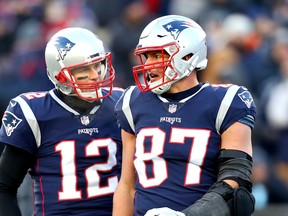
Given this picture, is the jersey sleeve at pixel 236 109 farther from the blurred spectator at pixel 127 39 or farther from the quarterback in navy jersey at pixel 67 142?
the blurred spectator at pixel 127 39

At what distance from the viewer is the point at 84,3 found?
13.7 m

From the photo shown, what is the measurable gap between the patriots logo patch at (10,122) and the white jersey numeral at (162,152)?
0.79m

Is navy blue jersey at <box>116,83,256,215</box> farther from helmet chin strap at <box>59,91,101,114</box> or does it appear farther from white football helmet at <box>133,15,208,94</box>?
helmet chin strap at <box>59,91,101,114</box>

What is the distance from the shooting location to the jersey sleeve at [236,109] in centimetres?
519

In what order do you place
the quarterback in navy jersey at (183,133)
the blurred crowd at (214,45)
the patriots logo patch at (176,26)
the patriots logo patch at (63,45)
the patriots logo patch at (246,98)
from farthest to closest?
the blurred crowd at (214,45), the patriots logo patch at (63,45), the patriots logo patch at (176,26), the patriots logo patch at (246,98), the quarterback in navy jersey at (183,133)

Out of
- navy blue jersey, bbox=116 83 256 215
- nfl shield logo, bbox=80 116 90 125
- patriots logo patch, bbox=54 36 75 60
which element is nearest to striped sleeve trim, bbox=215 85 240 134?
navy blue jersey, bbox=116 83 256 215

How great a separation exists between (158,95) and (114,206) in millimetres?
704

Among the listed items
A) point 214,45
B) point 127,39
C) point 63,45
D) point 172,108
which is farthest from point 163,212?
point 127,39

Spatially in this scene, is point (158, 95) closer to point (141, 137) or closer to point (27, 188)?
point (141, 137)

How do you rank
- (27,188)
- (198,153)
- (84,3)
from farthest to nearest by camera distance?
1. (84,3)
2. (27,188)
3. (198,153)

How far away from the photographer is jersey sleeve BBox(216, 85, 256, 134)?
17.0ft

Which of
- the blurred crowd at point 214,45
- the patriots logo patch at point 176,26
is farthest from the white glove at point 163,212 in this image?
the blurred crowd at point 214,45

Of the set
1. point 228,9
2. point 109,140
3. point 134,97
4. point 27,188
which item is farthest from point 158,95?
point 228,9

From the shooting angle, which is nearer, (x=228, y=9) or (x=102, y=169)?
(x=102, y=169)
